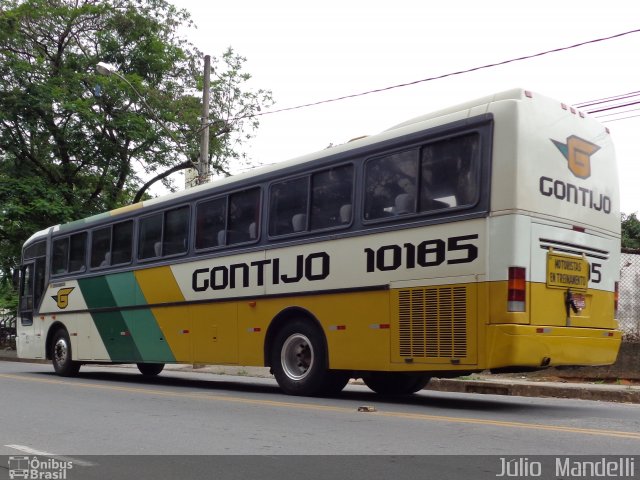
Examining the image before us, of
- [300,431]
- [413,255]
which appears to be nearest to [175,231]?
[413,255]

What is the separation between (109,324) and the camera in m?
15.3

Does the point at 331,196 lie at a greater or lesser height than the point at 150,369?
greater

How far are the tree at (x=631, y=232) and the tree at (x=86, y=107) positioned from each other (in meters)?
17.1

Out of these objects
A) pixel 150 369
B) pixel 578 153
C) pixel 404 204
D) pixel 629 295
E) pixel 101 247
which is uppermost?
pixel 578 153

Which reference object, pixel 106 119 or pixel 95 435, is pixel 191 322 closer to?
pixel 95 435

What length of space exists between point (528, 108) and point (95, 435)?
576 cm

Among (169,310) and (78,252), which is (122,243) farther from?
(169,310)

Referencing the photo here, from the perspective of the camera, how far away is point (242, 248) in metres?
12.1

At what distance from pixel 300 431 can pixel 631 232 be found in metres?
31.9

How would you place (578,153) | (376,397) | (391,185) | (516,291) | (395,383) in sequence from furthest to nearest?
(395,383) → (376,397) → (391,185) → (578,153) → (516,291)

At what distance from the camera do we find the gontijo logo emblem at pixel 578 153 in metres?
9.45

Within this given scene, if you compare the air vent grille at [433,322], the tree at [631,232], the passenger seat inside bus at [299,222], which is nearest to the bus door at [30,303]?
the passenger seat inside bus at [299,222]

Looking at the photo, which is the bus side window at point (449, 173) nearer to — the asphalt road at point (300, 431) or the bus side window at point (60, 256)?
the asphalt road at point (300, 431)

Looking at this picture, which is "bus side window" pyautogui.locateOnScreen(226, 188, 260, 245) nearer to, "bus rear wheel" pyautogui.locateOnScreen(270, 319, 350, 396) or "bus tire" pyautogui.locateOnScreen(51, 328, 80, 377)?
"bus rear wheel" pyautogui.locateOnScreen(270, 319, 350, 396)
